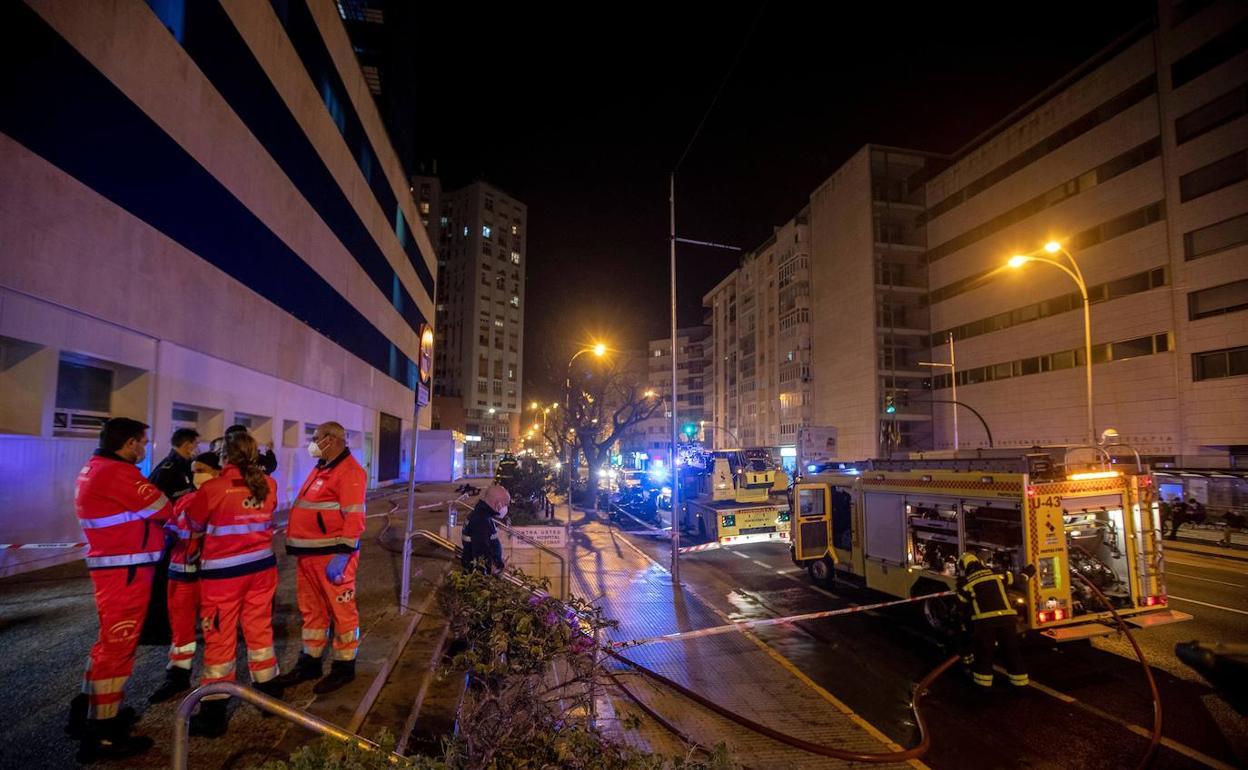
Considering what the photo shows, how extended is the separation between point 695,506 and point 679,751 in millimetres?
11220

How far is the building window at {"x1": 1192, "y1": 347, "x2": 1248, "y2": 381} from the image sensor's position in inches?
942

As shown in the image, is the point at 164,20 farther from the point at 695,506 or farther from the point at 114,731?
the point at 695,506

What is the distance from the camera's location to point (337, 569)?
14.2 feet

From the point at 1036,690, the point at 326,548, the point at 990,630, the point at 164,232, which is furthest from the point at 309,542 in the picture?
the point at 164,232

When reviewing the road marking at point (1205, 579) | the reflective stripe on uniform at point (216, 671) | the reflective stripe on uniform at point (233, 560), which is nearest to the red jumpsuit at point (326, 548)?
the reflective stripe on uniform at point (233, 560)

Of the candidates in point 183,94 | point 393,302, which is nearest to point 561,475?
point 393,302

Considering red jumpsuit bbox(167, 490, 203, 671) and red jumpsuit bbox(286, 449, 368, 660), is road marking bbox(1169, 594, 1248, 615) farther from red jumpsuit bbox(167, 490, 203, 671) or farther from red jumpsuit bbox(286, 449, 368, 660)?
red jumpsuit bbox(167, 490, 203, 671)

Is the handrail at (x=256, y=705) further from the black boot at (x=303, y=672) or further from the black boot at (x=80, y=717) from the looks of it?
the black boot at (x=303, y=672)

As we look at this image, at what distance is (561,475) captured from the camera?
2725 cm

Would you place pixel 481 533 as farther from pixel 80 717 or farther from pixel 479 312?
pixel 479 312

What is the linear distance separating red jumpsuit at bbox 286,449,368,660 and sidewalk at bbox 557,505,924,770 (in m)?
2.03

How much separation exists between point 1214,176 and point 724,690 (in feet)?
110

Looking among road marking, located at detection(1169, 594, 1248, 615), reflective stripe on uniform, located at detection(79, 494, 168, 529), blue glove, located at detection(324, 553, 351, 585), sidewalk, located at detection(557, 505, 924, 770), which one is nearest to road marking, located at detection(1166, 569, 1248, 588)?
road marking, located at detection(1169, 594, 1248, 615)

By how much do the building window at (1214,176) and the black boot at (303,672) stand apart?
35688 millimetres
